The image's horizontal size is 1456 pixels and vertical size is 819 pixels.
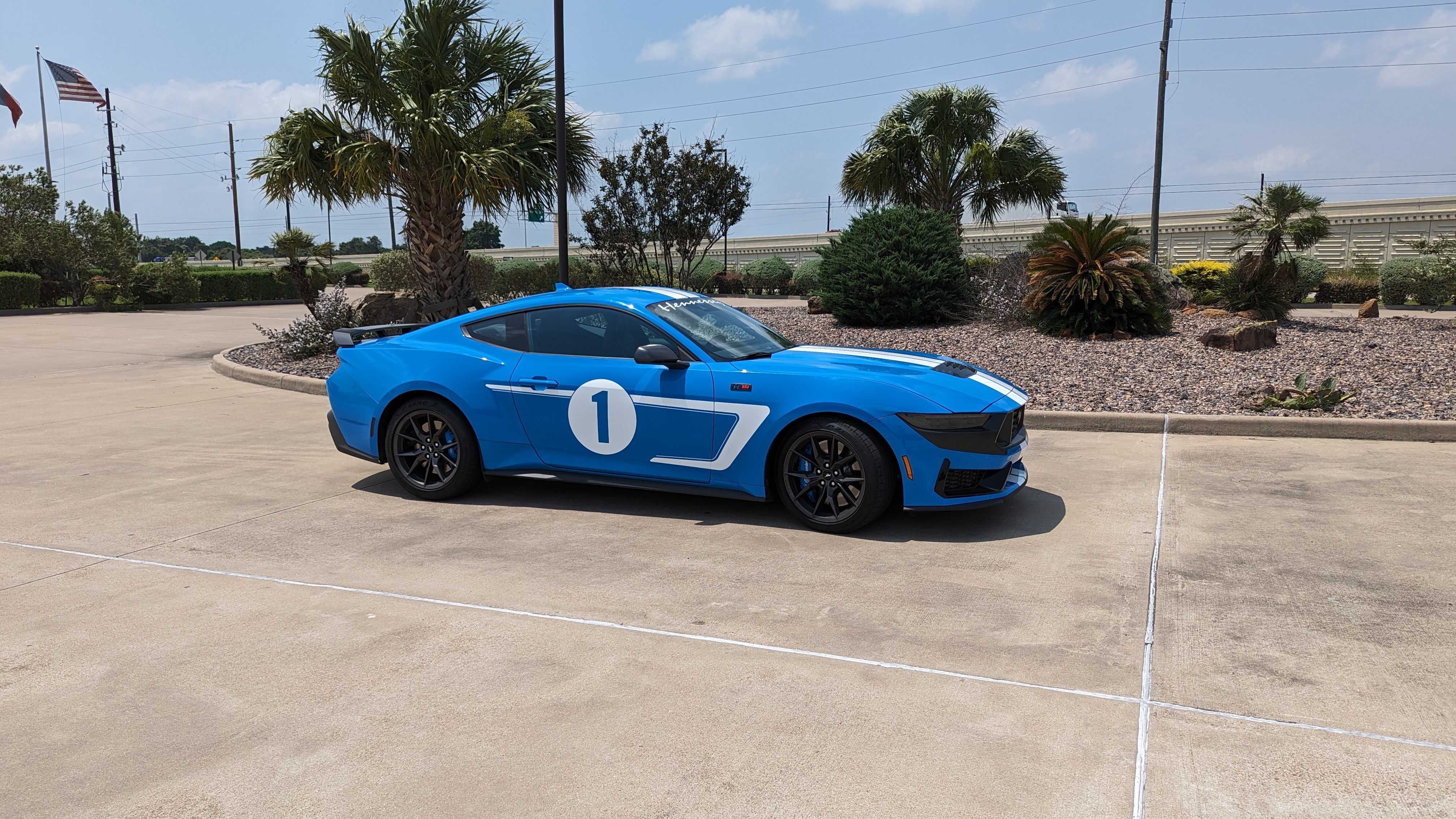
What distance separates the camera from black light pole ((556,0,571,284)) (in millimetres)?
14336

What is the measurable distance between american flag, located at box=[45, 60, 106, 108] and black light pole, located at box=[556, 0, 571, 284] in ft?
134

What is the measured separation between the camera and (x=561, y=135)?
47.0ft

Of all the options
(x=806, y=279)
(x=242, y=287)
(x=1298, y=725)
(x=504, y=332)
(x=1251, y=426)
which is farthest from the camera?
(x=806, y=279)

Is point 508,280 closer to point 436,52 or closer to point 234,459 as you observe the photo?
point 436,52

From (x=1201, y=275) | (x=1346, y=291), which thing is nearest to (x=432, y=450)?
(x=1201, y=275)

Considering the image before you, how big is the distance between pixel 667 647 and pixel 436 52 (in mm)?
13429

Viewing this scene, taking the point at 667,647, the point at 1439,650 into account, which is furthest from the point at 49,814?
the point at 1439,650

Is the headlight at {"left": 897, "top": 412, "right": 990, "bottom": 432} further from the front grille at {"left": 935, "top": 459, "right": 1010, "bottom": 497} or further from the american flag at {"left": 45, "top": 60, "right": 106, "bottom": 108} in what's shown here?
the american flag at {"left": 45, "top": 60, "right": 106, "bottom": 108}

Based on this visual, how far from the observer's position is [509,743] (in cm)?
337

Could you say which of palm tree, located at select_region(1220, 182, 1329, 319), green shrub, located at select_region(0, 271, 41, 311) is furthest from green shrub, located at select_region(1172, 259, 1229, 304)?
green shrub, located at select_region(0, 271, 41, 311)

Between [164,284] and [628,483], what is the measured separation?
31081mm

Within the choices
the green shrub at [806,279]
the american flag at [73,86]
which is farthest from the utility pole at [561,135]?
the american flag at [73,86]

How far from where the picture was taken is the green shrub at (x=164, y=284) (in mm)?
30953

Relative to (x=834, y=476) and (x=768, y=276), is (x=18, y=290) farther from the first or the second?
(x=834, y=476)
